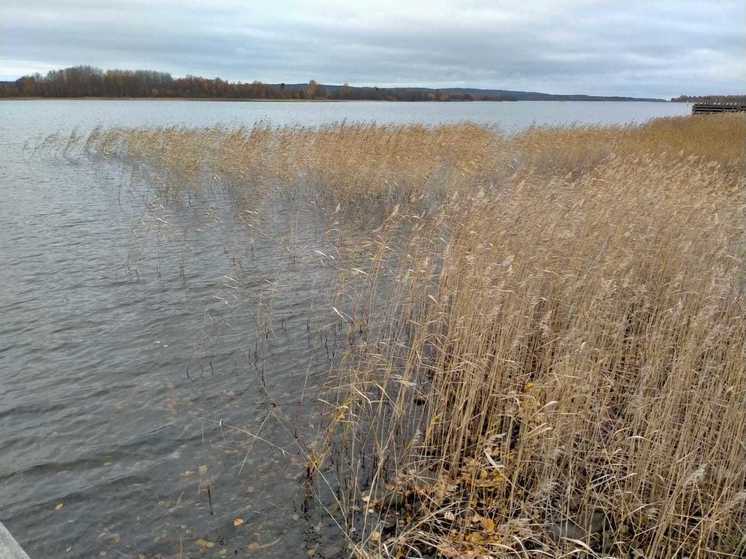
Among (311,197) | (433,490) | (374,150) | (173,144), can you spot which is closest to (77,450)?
(433,490)

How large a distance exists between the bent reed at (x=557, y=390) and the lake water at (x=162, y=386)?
0.68 metres

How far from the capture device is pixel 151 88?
9900cm

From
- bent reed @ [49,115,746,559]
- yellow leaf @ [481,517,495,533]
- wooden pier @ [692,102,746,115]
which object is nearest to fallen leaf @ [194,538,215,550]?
bent reed @ [49,115,746,559]

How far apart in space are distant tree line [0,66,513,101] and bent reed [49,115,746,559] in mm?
102055

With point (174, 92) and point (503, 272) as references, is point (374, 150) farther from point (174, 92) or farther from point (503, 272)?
point (174, 92)

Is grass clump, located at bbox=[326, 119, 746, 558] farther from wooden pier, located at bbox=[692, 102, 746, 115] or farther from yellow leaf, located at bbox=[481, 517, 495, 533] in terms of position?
wooden pier, located at bbox=[692, 102, 746, 115]

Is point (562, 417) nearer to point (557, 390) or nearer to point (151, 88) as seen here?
point (557, 390)

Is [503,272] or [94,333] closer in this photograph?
[503,272]

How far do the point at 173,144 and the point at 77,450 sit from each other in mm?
17059

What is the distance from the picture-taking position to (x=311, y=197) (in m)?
16.3

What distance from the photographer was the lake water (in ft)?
14.7

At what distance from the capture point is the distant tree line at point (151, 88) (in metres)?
95.1

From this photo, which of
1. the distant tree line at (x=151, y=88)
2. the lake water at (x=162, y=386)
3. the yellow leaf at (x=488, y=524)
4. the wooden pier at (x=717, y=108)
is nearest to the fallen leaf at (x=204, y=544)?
the lake water at (x=162, y=386)

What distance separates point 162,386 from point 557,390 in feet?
15.3
